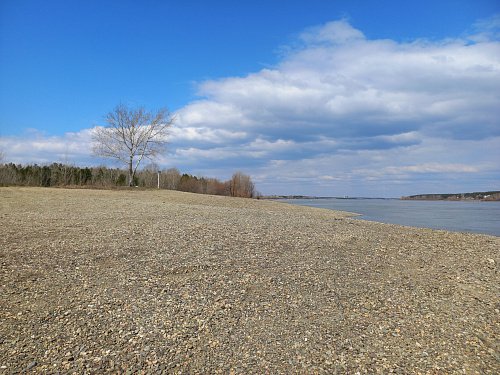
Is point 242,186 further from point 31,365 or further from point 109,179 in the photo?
point 31,365

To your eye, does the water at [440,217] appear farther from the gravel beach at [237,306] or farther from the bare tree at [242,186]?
the bare tree at [242,186]

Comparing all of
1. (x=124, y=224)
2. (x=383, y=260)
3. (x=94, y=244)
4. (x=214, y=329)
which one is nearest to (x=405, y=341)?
(x=214, y=329)

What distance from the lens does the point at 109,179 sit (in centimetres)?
4800

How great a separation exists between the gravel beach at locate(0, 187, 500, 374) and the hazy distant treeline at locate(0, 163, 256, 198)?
27251mm

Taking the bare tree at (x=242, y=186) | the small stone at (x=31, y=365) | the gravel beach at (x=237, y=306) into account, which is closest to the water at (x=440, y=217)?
the gravel beach at (x=237, y=306)

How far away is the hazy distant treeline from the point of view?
132 feet

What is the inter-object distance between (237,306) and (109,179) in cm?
4714

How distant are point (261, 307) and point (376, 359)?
1.88 m

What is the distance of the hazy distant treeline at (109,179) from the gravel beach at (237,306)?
2725cm

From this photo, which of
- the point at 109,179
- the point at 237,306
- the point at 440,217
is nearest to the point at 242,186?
the point at 109,179

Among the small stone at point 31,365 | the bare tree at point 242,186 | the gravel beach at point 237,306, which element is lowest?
the small stone at point 31,365

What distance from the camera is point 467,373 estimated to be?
3932mm

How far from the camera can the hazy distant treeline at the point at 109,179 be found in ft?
132

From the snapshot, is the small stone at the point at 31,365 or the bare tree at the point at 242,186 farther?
the bare tree at the point at 242,186
